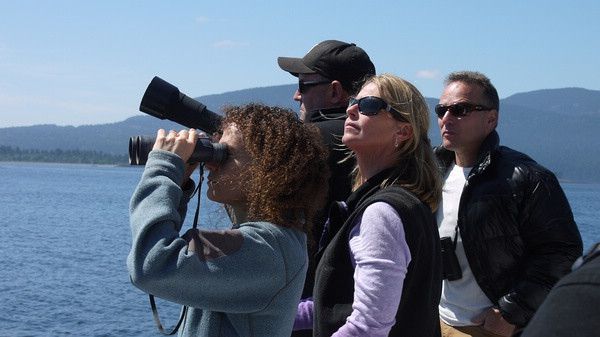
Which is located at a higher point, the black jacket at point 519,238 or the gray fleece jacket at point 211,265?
the gray fleece jacket at point 211,265

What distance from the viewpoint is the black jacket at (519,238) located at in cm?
342

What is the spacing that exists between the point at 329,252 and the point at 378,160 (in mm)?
398

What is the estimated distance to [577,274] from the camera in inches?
38.9

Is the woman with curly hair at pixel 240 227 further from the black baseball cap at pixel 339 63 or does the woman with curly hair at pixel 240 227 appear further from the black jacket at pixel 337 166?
the black baseball cap at pixel 339 63

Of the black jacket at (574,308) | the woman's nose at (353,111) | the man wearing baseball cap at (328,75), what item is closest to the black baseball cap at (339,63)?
the man wearing baseball cap at (328,75)

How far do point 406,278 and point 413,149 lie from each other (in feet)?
1.62

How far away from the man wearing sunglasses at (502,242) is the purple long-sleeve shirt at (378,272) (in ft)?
3.46

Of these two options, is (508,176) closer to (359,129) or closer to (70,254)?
(359,129)

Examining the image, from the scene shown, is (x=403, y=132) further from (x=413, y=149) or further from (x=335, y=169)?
(x=335, y=169)

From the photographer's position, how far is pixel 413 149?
284 cm

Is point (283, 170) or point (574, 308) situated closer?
point (574, 308)

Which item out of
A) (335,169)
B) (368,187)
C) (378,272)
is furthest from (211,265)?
(335,169)

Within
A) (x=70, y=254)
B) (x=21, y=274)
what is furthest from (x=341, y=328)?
(x=70, y=254)

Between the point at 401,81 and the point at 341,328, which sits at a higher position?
the point at 401,81
